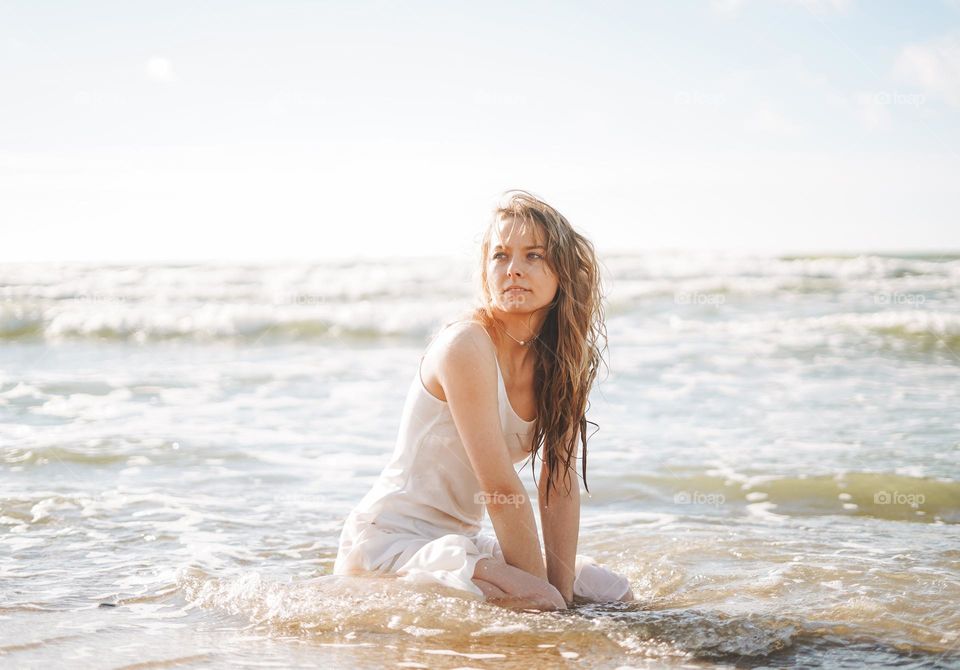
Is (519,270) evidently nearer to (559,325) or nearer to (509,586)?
(559,325)

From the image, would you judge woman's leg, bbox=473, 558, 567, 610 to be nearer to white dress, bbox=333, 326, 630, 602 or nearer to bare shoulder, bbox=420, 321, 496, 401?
white dress, bbox=333, 326, 630, 602

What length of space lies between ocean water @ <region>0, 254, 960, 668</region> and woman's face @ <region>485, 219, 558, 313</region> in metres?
1.19

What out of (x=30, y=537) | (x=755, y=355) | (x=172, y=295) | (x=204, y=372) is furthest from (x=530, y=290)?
(x=172, y=295)

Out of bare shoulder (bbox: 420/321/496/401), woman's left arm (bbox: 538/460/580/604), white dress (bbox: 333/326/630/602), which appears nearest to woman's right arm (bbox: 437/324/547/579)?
bare shoulder (bbox: 420/321/496/401)

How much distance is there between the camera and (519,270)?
12.6ft

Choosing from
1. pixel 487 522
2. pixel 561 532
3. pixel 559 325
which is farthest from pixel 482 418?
pixel 487 522

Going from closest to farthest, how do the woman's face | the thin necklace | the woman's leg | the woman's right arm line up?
the woman's right arm
the woman's leg
the woman's face
the thin necklace

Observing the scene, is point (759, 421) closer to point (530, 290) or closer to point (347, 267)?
point (530, 290)

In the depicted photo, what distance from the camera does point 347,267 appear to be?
104 ft

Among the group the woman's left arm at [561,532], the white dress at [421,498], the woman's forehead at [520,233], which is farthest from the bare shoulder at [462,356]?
the woman's left arm at [561,532]

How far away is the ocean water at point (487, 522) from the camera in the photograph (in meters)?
3.65

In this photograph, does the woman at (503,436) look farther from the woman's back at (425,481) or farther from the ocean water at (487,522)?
the ocean water at (487,522)

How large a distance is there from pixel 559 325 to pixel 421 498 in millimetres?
916

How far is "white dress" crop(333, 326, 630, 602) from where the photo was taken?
3.82m
